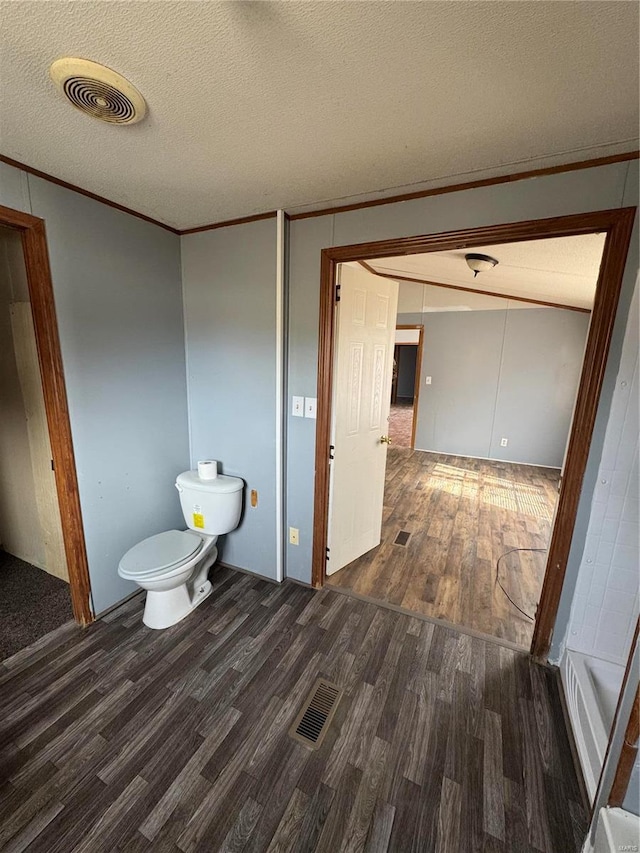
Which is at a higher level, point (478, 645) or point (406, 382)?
point (406, 382)

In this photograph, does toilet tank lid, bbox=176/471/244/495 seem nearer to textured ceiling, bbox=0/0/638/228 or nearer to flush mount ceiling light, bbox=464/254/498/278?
textured ceiling, bbox=0/0/638/228

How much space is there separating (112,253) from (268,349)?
3.20 feet

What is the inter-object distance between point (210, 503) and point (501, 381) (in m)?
4.55

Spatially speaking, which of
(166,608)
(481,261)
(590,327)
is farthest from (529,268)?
(166,608)

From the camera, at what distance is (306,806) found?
1.16 m

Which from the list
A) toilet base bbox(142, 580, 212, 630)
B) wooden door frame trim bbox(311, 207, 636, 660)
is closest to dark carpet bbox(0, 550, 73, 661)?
toilet base bbox(142, 580, 212, 630)

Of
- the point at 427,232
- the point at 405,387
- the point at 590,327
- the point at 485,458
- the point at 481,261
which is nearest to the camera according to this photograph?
the point at 590,327

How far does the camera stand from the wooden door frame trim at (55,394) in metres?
1.56

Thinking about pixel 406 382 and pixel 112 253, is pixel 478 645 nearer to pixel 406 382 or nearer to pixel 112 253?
pixel 112 253

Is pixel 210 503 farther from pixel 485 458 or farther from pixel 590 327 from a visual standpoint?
pixel 485 458

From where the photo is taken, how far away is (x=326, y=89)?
103 cm

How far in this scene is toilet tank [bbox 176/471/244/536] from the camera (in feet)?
7.08

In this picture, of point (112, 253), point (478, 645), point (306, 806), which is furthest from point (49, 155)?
point (478, 645)

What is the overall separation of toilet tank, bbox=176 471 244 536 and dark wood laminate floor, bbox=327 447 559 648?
0.85 metres
